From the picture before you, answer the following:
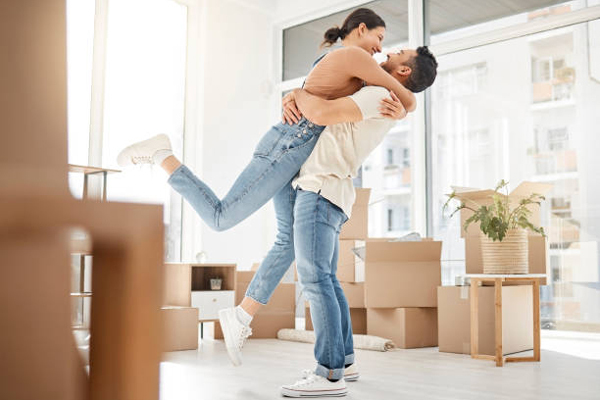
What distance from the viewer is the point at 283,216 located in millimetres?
2012

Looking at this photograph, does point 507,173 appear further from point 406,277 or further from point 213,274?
point 213,274

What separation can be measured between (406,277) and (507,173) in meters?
1.39

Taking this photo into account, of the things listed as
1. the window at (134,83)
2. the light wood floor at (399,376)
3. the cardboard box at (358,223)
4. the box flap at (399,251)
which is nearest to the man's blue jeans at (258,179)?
the light wood floor at (399,376)

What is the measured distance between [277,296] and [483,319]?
52.4 inches

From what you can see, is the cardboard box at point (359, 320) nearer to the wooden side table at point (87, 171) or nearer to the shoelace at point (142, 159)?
the wooden side table at point (87, 171)

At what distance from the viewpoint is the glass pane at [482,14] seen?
164 inches

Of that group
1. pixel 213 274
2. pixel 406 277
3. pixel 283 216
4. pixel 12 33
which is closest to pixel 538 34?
pixel 406 277

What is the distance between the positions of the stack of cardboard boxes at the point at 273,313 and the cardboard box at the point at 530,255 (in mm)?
1142

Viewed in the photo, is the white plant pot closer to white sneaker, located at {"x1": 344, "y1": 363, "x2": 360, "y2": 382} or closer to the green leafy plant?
the green leafy plant

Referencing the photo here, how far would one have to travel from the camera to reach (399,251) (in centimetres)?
331

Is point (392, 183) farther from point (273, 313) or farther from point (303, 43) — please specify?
point (303, 43)

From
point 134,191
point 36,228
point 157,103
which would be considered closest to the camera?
point 36,228

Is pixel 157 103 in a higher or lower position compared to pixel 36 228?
higher

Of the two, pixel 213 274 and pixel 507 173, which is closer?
pixel 213 274
